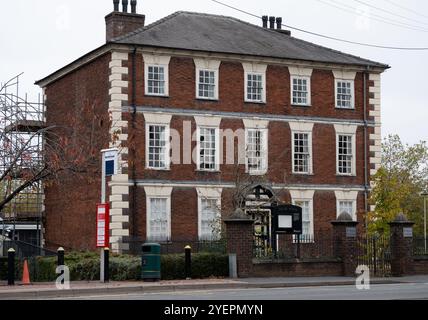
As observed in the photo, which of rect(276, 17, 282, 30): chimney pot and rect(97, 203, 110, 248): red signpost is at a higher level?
rect(276, 17, 282, 30): chimney pot

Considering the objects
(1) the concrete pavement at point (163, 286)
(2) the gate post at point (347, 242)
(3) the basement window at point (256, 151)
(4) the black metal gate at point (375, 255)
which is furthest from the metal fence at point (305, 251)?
(3) the basement window at point (256, 151)

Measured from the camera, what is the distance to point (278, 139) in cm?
4381

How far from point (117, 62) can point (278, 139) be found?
9.28 m

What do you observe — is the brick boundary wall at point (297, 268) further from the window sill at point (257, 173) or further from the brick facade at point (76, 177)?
the brick facade at point (76, 177)

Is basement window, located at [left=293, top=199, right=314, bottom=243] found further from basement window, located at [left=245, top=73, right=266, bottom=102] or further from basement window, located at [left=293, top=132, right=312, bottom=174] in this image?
basement window, located at [left=245, top=73, right=266, bottom=102]

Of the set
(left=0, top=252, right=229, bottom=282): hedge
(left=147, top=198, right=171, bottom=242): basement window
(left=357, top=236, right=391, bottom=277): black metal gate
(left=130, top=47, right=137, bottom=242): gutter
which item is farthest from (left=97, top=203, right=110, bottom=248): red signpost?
(left=147, top=198, right=171, bottom=242): basement window

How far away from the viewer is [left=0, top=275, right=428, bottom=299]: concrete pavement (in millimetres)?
23828

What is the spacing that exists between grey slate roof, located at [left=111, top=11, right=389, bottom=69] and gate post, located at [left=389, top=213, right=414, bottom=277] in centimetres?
1254

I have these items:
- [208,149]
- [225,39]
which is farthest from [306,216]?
[225,39]

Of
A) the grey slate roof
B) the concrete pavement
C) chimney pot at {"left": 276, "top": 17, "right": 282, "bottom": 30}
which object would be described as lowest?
the concrete pavement

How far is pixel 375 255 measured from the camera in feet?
113

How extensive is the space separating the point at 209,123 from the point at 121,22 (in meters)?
6.55

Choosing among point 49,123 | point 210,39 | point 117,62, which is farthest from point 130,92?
point 49,123
